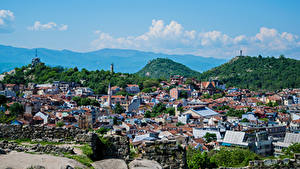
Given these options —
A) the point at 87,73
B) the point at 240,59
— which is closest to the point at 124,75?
the point at 87,73

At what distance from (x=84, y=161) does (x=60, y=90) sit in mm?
86409

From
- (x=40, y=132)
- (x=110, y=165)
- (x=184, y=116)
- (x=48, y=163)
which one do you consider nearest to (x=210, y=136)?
(x=184, y=116)

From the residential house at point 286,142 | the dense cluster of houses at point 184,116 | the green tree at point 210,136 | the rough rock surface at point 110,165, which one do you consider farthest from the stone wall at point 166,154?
the green tree at point 210,136

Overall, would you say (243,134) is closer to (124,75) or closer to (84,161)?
(84,161)

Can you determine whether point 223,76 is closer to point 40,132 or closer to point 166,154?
point 40,132

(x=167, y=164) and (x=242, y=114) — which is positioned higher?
(x=167, y=164)

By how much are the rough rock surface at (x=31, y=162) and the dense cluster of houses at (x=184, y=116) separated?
9.22ft

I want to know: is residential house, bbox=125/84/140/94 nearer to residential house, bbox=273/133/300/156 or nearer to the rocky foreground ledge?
residential house, bbox=273/133/300/156

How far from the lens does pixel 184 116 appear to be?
5247cm

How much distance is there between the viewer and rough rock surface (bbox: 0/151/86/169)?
14.4 ft

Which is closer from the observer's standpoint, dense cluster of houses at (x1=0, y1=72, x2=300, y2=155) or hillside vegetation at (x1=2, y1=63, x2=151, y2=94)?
dense cluster of houses at (x1=0, y1=72, x2=300, y2=155)

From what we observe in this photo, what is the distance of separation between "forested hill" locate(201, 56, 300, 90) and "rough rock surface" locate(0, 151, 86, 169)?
347 feet

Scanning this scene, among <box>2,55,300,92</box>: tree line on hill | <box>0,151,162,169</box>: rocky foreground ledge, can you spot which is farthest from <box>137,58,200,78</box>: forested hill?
<box>0,151,162,169</box>: rocky foreground ledge

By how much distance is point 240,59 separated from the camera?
490ft
